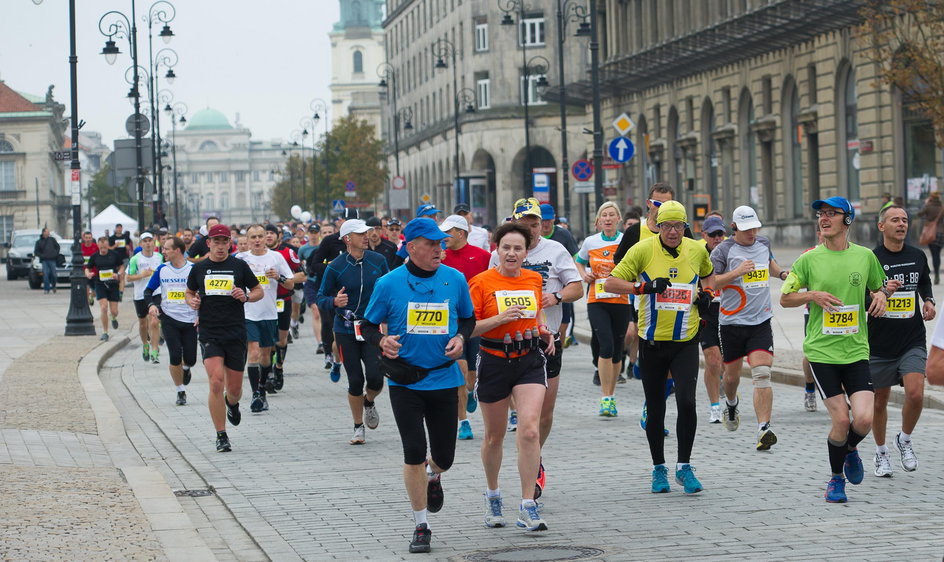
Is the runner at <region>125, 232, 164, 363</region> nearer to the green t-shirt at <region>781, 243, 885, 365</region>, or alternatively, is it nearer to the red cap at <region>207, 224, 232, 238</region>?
the red cap at <region>207, 224, 232, 238</region>

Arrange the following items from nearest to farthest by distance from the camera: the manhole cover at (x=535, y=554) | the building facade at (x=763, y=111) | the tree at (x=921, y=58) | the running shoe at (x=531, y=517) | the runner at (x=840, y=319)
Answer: the manhole cover at (x=535, y=554)
the running shoe at (x=531, y=517)
the runner at (x=840, y=319)
the tree at (x=921, y=58)
the building facade at (x=763, y=111)

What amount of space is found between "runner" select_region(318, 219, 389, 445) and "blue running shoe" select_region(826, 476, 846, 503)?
4.42m

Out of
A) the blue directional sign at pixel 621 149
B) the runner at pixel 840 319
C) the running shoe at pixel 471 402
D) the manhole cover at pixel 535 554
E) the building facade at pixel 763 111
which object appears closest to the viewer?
the manhole cover at pixel 535 554

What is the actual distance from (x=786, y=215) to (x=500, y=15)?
4663 cm

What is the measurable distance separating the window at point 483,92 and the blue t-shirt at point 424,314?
3349 inches

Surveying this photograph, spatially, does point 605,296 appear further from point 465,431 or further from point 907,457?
point 907,457

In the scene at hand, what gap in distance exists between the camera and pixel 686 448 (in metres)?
9.85

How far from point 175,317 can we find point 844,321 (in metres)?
8.32

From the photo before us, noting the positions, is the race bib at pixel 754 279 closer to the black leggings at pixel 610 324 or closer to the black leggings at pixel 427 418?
the black leggings at pixel 610 324

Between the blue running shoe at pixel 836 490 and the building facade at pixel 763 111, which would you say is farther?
the building facade at pixel 763 111

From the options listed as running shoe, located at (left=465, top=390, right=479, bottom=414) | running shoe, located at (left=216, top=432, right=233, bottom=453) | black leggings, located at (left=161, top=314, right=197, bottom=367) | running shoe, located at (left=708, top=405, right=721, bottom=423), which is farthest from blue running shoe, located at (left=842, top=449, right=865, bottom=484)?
black leggings, located at (left=161, top=314, right=197, bottom=367)

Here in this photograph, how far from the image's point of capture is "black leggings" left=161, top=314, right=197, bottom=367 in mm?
15977

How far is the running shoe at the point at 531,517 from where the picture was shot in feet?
28.2

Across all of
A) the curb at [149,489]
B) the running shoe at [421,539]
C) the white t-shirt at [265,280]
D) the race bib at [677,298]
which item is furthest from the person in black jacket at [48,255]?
the running shoe at [421,539]
